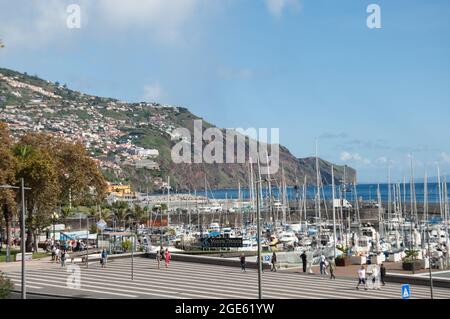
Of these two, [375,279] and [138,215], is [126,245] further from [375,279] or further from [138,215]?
[138,215]

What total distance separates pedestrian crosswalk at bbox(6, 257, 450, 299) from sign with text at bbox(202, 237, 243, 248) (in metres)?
9.36

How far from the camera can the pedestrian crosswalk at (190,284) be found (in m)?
30.6

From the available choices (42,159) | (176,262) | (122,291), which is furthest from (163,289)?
(42,159)

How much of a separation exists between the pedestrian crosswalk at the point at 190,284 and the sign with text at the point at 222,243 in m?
9.36

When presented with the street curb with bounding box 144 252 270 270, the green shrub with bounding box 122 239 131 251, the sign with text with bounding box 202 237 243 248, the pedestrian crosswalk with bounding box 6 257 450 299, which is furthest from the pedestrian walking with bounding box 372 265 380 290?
the green shrub with bounding box 122 239 131 251

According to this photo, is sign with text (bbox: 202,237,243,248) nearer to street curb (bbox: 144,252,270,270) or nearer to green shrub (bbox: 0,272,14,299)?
street curb (bbox: 144,252,270,270)

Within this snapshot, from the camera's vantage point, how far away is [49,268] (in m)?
42.2

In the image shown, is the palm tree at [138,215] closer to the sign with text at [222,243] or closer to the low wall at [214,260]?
the sign with text at [222,243]

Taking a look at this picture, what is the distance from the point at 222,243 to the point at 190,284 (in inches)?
728

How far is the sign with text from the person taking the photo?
5203 cm

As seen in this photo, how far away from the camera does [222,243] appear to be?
52.6m

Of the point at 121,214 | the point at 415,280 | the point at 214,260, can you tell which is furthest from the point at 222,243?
the point at 121,214
